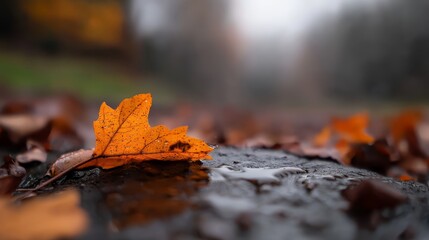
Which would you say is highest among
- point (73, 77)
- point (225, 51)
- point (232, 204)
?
point (225, 51)

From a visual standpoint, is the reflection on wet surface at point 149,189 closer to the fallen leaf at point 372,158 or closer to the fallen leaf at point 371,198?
the fallen leaf at point 371,198

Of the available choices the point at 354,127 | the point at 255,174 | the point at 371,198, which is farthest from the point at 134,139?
the point at 354,127

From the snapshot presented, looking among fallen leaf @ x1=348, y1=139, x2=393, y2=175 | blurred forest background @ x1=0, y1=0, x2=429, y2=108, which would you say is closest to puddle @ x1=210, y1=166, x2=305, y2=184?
fallen leaf @ x1=348, y1=139, x2=393, y2=175

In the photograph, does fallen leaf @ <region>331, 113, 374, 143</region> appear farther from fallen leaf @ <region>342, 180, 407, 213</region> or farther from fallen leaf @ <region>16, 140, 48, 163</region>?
fallen leaf @ <region>16, 140, 48, 163</region>

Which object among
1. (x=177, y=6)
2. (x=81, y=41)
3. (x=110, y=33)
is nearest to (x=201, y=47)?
(x=177, y=6)

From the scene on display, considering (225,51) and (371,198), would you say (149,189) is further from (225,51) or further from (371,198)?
(225,51)

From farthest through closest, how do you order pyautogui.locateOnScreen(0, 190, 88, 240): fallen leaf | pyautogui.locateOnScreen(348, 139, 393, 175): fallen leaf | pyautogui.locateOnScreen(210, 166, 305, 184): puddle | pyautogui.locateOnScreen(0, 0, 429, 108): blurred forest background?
pyautogui.locateOnScreen(0, 0, 429, 108): blurred forest background, pyautogui.locateOnScreen(348, 139, 393, 175): fallen leaf, pyautogui.locateOnScreen(210, 166, 305, 184): puddle, pyautogui.locateOnScreen(0, 190, 88, 240): fallen leaf
